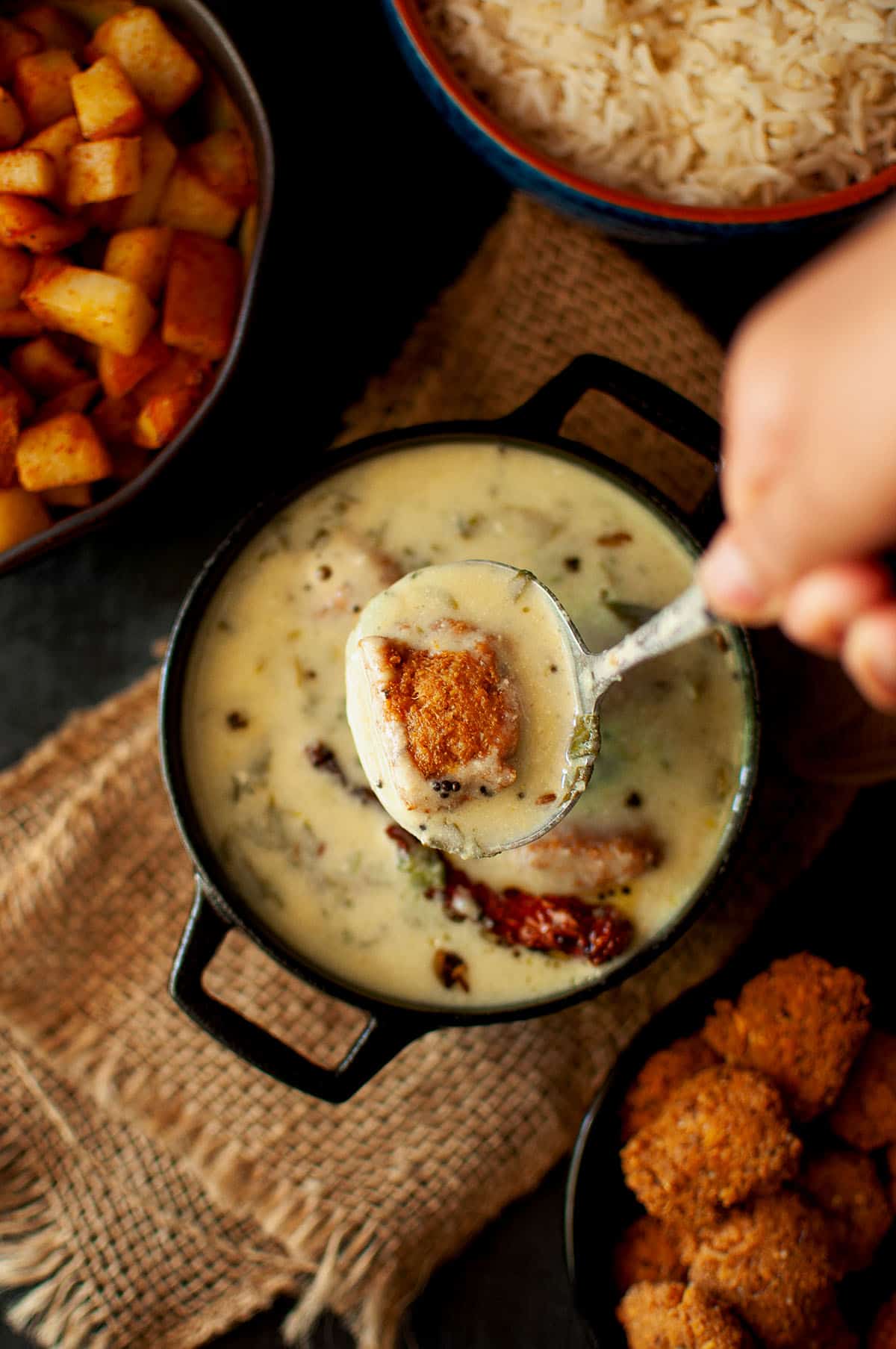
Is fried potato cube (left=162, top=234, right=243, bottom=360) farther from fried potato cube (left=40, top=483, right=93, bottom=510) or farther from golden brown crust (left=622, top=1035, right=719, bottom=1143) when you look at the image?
golden brown crust (left=622, top=1035, right=719, bottom=1143)

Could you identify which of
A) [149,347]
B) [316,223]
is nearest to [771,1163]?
[149,347]

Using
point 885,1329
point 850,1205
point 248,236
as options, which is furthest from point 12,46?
point 885,1329

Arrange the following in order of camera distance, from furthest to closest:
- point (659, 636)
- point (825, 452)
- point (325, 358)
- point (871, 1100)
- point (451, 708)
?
point (325, 358)
point (871, 1100)
point (451, 708)
point (659, 636)
point (825, 452)

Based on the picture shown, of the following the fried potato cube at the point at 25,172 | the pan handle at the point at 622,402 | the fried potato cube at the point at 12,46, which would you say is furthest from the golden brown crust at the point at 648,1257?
the fried potato cube at the point at 12,46

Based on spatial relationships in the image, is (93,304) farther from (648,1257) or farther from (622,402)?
(648,1257)

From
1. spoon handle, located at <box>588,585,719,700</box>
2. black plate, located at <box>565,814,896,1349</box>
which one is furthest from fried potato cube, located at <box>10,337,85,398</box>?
black plate, located at <box>565,814,896,1349</box>

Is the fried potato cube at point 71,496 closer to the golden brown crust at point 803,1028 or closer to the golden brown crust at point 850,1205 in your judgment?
the golden brown crust at point 803,1028

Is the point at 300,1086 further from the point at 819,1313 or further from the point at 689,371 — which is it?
the point at 689,371

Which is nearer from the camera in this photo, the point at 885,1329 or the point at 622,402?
the point at 622,402
